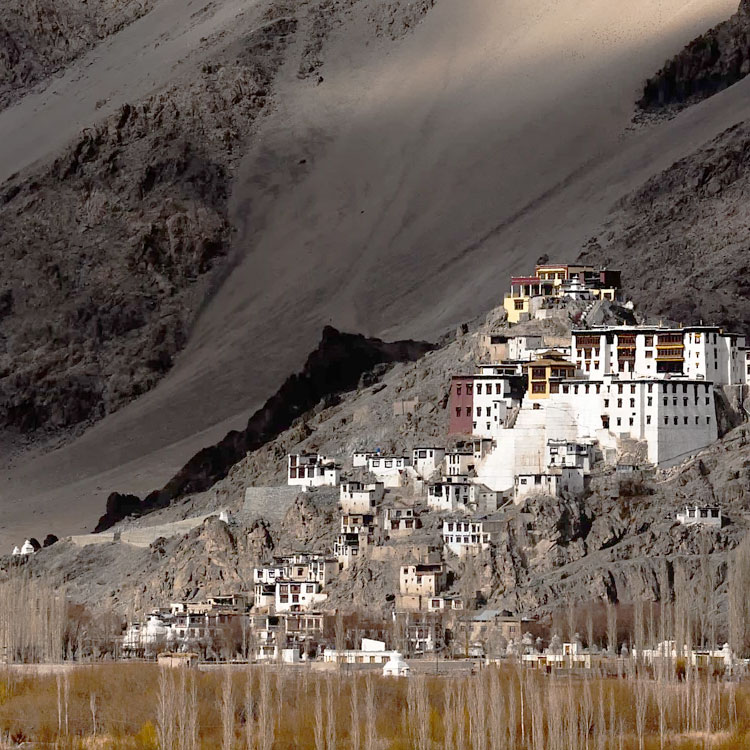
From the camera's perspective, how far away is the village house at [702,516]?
117 metres

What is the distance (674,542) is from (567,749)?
2808 centimetres

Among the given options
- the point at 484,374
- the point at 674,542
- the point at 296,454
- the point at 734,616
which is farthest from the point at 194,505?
the point at 734,616

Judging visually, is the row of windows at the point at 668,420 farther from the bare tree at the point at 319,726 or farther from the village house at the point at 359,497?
the bare tree at the point at 319,726

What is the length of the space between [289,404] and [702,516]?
56654 millimetres

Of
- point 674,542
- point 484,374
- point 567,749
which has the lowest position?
point 567,749

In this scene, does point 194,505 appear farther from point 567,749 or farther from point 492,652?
point 567,749

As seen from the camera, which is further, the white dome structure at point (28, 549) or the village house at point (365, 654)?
the white dome structure at point (28, 549)

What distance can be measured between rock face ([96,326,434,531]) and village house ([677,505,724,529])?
46.1m

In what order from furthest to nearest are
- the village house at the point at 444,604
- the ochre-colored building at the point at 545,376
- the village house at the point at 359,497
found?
1. the ochre-colored building at the point at 545,376
2. the village house at the point at 359,497
3. the village house at the point at 444,604

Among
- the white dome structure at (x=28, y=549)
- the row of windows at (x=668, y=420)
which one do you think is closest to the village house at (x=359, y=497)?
the row of windows at (x=668, y=420)

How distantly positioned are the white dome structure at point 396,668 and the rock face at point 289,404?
193 ft

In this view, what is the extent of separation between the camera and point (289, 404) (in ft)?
561

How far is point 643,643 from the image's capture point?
4240 inches

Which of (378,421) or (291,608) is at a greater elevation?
(378,421)
